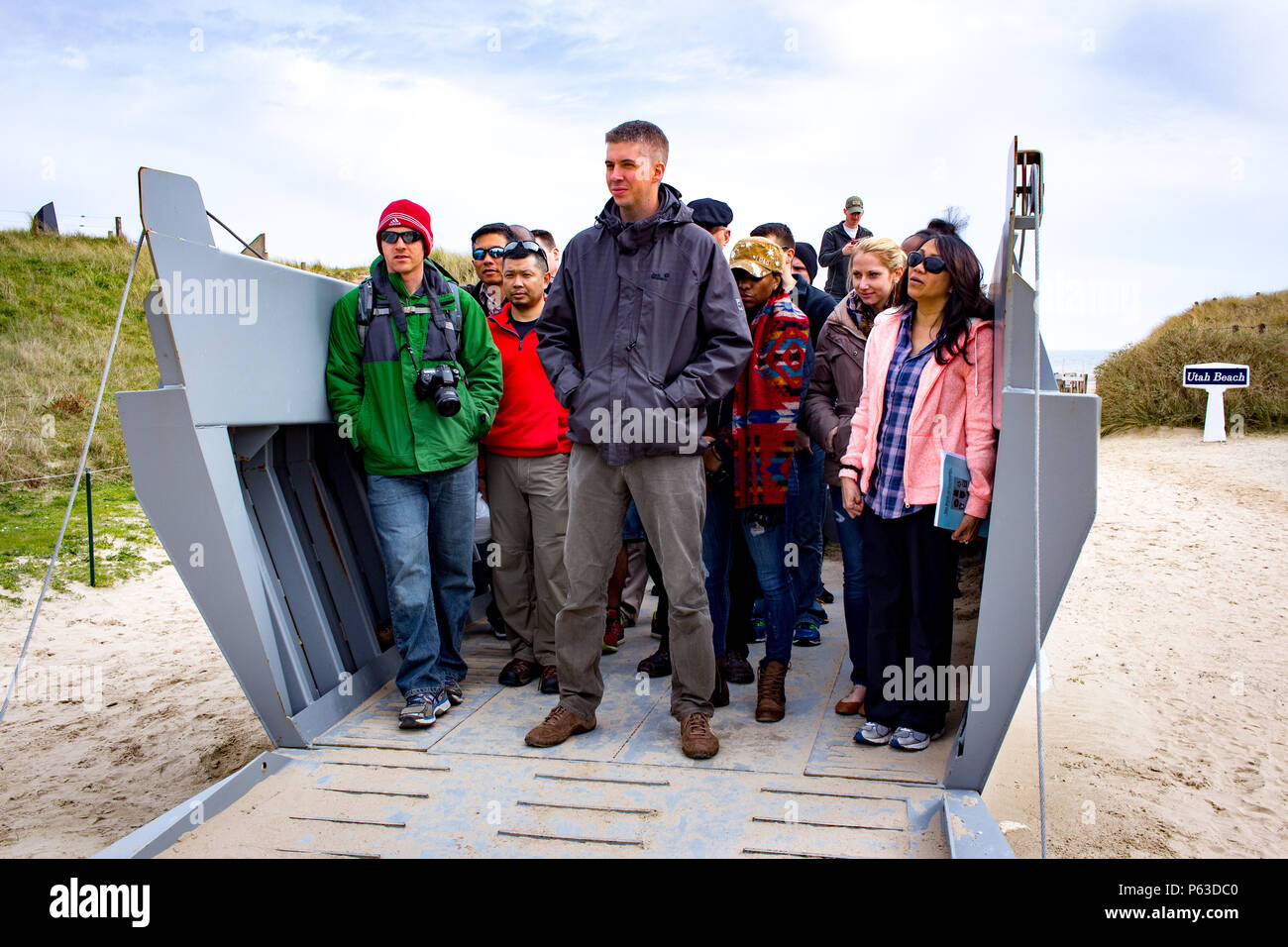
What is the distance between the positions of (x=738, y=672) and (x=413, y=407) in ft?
6.37

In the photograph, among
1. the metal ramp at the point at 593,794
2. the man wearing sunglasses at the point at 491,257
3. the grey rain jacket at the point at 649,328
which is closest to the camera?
the metal ramp at the point at 593,794

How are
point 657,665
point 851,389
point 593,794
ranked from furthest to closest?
1. point 657,665
2. point 851,389
3. point 593,794

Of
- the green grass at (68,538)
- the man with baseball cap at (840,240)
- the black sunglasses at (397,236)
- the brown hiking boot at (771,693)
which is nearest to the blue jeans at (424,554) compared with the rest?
the black sunglasses at (397,236)

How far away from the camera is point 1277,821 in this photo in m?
4.33

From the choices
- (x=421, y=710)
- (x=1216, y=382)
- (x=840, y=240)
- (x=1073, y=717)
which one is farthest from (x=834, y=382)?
(x=1216, y=382)

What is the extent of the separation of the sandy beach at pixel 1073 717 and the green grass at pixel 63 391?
928 millimetres

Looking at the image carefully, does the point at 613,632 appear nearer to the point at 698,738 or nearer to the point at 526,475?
the point at 526,475

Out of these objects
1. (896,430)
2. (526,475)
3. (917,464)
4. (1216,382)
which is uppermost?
(1216,382)

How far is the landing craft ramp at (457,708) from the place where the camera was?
10.5 feet

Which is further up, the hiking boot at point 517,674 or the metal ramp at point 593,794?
the hiking boot at point 517,674

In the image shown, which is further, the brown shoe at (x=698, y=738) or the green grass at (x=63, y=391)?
the green grass at (x=63, y=391)

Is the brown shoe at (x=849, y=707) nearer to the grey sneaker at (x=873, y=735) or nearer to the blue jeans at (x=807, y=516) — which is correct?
the grey sneaker at (x=873, y=735)

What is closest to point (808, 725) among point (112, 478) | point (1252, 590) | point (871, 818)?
point (871, 818)

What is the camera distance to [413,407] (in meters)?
4.27
